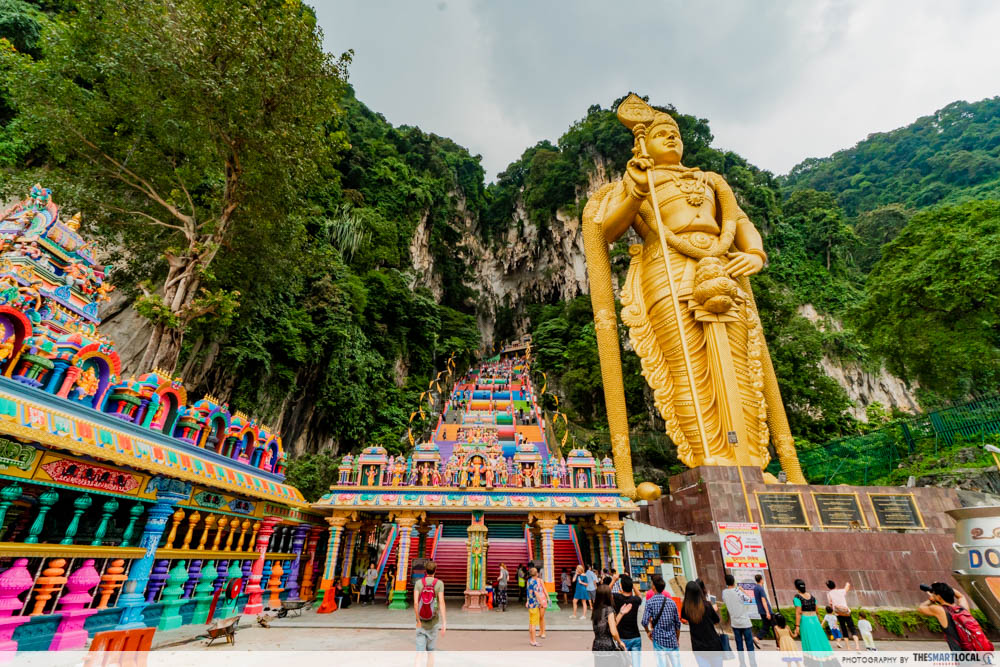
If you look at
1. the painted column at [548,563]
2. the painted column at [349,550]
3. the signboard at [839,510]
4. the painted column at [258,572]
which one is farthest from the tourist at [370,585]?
the signboard at [839,510]

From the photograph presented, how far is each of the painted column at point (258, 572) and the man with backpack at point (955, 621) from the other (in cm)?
739

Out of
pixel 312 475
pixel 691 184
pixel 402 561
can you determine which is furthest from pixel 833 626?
pixel 312 475

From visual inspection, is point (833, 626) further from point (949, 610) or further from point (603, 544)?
point (603, 544)

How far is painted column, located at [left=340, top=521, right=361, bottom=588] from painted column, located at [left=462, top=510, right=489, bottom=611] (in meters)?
2.31

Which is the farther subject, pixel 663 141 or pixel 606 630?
pixel 663 141

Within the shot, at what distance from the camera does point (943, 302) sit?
11031 millimetres

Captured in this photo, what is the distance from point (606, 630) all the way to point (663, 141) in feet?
32.1

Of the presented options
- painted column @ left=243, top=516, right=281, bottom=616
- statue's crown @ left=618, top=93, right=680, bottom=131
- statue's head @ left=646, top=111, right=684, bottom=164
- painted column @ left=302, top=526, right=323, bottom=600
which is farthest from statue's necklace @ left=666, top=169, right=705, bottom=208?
painted column @ left=302, top=526, right=323, bottom=600

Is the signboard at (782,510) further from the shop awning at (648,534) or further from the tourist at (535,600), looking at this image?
the tourist at (535,600)

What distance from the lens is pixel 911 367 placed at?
1234 centimetres

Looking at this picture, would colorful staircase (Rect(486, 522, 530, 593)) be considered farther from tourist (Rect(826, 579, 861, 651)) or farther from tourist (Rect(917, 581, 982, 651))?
tourist (Rect(917, 581, 982, 651))

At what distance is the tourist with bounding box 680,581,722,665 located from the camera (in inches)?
116

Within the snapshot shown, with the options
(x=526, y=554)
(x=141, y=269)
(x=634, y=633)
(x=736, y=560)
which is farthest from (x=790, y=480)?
(x=141, y=269)

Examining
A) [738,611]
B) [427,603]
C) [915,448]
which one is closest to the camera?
[427,603]
